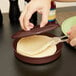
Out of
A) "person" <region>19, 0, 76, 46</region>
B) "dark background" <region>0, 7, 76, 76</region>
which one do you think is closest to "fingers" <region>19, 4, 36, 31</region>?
"person" <region>19, 0, 76, 46</region>

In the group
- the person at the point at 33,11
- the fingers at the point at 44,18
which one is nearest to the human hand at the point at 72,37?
the person at the point at 33,11

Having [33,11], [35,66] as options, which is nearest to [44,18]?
[33,11]

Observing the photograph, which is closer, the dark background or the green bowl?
the dark background

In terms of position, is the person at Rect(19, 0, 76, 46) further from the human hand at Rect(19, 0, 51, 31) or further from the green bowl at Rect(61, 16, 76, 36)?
the green bowl at Rect(61, 16, 76, 36)

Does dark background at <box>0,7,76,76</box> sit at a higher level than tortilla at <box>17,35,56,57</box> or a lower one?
lower

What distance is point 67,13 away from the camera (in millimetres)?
994

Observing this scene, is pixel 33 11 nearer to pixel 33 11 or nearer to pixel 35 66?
pixel 33 11

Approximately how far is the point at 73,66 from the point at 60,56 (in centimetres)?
6

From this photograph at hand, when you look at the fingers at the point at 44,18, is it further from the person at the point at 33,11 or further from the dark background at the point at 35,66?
the dark background at the point at 35,66

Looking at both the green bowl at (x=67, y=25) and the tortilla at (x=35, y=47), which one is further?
the green bowl at (x=67, y=25)

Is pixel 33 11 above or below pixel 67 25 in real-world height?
above

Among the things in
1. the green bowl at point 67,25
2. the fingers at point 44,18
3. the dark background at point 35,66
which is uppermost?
the fingers at point 44,18

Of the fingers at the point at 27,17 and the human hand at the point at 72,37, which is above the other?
the fingers at the point at 27,17

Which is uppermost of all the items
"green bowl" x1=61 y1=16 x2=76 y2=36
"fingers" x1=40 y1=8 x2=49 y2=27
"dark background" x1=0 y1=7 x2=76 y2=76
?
"fingers" x1=40 y1=8 x2=49 y2=27
